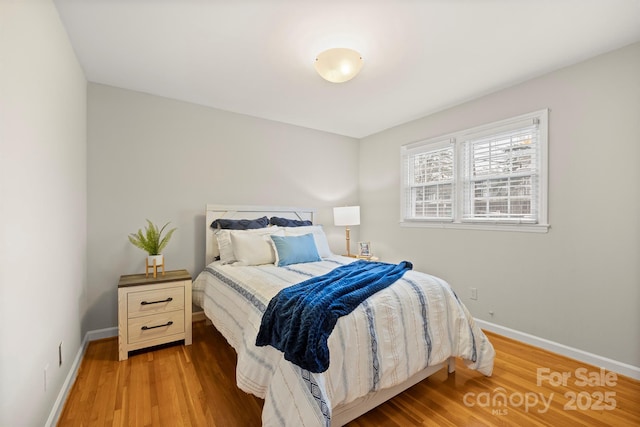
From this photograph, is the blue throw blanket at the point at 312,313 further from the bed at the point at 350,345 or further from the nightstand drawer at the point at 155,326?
the nightstand drawer at the point at 155,326

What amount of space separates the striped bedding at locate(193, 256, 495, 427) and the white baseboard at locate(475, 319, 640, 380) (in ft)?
2.93

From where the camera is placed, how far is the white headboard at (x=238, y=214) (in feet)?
10.5

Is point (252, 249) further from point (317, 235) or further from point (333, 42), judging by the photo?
point (333, 42)

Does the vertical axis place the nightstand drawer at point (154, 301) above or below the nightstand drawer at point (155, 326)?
above

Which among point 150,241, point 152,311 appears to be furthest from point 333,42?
point 152,311

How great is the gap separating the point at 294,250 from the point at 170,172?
Answer: 1.60 m

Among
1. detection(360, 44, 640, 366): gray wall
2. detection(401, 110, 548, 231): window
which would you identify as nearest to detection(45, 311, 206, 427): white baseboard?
detection(401, 110, 548, 231): window

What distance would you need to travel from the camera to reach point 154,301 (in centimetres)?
251

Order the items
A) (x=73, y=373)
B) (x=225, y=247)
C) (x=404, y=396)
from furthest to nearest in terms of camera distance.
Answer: (x=225, y=247), (x=73, y=373), (x=404, y=396)

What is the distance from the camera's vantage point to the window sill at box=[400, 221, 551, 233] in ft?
8.70

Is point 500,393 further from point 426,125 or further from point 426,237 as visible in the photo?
point 426,125

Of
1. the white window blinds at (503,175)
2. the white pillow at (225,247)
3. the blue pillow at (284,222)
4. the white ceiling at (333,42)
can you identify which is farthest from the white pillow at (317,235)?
the white window blinds at (503,175)

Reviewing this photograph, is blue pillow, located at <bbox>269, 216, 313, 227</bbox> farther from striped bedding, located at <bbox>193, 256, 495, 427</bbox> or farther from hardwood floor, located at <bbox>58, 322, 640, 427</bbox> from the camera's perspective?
hardwood floor, located at <bbox>58, 322, 640, 427</bbox>

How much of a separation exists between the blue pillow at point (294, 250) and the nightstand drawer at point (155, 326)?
3.34 ft
